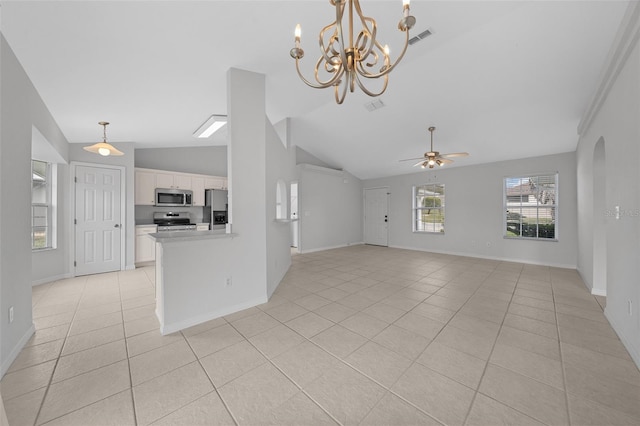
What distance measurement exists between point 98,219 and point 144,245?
974mm

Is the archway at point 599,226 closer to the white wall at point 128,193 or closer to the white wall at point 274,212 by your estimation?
the white wall at point 274,212

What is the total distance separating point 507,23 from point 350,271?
13.2ft

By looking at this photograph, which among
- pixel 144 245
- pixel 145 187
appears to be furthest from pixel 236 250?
pixel 145 187

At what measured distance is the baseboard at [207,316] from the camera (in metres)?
2.37

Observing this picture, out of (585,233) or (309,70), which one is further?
(585,233)

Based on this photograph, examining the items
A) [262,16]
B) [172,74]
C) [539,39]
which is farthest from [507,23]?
[172,74]

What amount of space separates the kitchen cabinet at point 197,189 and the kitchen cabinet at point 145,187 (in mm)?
829

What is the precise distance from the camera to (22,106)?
2.15 metres

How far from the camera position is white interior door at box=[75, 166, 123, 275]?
14.6ft

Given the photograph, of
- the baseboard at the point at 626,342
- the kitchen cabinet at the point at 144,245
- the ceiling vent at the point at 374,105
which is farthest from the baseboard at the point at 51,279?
the baseboard at the point at 626,342

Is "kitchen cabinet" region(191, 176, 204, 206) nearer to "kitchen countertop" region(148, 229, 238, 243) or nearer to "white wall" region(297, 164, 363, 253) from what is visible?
"white wall" region(297, 164, 363, 253)

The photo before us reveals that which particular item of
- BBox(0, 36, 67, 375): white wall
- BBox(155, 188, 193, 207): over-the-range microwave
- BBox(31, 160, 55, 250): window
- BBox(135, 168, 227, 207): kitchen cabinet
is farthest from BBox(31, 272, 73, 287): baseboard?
BBox(0, 36, 67, 375): white wall

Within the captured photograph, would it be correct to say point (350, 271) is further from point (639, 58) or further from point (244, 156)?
point (639, 58)

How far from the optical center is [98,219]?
4.63 m
